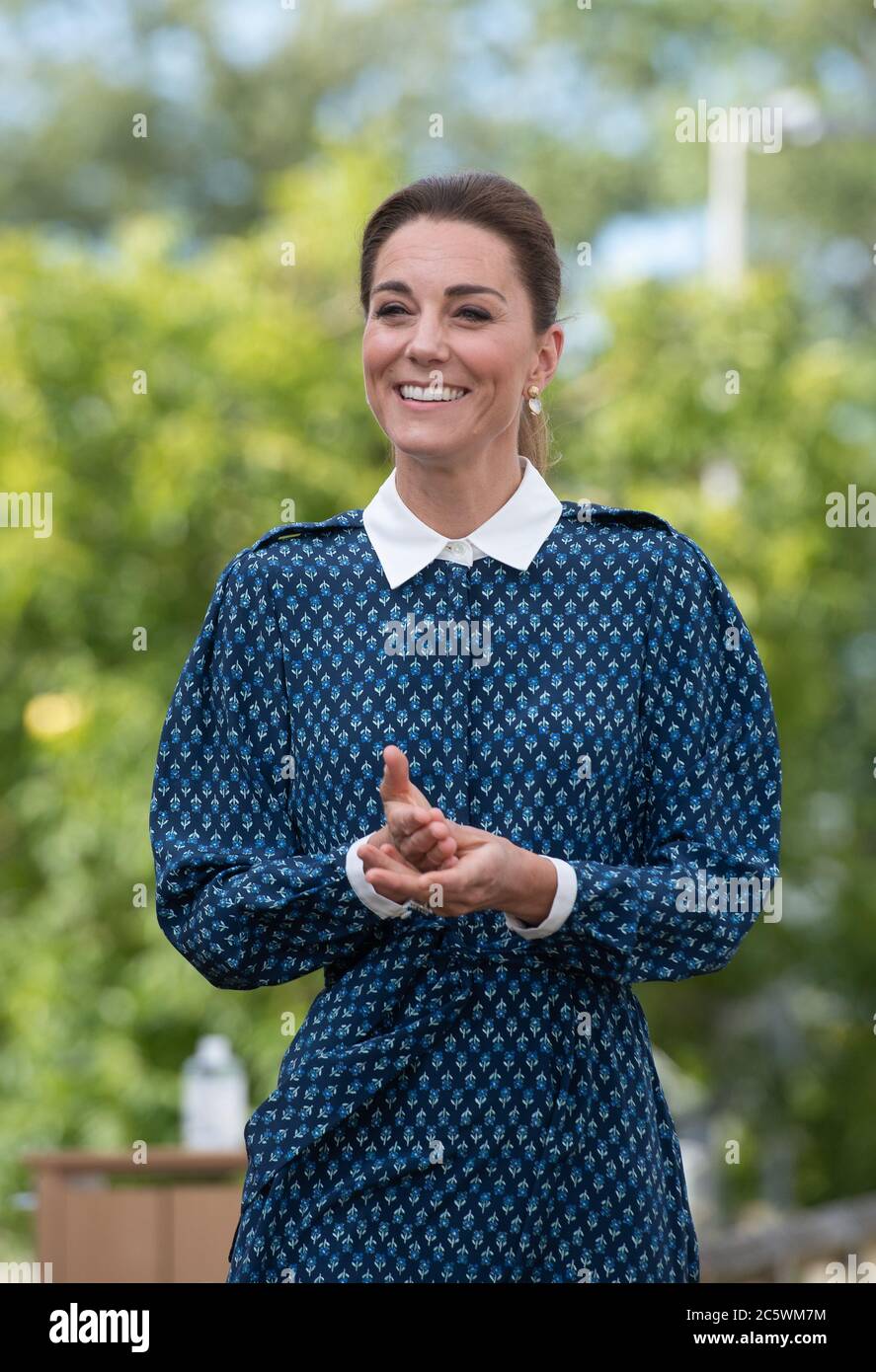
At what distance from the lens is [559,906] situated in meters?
1.95

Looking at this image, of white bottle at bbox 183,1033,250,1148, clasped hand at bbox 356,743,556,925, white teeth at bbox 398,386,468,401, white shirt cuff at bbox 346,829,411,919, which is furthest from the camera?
white bottle at bbox 183,1033,250,1148

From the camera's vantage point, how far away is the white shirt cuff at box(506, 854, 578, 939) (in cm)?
195

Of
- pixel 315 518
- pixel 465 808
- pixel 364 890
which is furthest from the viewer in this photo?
pixel 315 518

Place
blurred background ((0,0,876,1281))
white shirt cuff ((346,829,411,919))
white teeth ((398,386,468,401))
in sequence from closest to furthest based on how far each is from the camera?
white shirt cuff ((346,829,411,919)) → white teeth ((398,386,468,401)) → blurred background ((0,0,876,1281))

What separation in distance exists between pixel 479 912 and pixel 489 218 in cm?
73

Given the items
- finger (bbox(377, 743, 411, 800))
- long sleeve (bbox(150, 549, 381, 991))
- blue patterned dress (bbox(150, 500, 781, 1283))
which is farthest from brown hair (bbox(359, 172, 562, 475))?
finger (bbox(377, 743, 411, 800))

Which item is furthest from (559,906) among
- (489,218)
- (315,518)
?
(315,518)

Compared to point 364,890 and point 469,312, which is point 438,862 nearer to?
point 364,890

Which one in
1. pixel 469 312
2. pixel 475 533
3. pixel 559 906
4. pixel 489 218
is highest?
pixel 489 218

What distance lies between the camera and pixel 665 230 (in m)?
11.8

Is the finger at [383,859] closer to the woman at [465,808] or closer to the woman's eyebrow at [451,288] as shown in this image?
the woman at [465,808]

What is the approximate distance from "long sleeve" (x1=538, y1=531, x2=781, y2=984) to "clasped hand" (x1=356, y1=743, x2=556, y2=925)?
0.08 m

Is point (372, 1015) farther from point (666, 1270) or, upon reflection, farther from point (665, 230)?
point (665, 230)

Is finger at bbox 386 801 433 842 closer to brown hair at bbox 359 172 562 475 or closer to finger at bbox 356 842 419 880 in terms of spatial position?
finger at bbox 356 842 419 880
